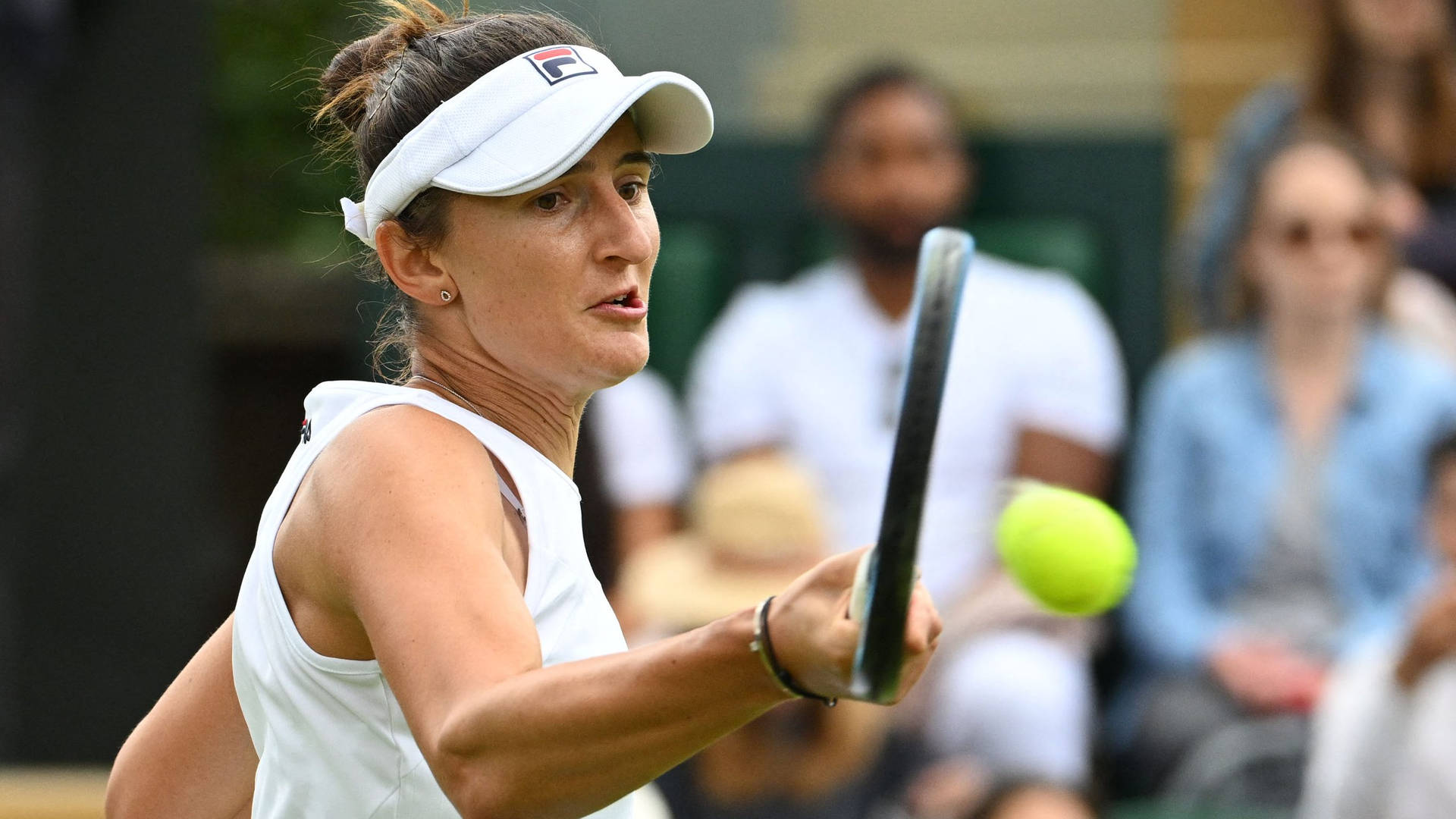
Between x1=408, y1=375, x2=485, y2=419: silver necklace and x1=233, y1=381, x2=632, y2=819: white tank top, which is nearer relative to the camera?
x1=233, y1=381, x2=632, y2=819: white tank top

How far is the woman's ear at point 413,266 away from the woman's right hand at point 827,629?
680mm

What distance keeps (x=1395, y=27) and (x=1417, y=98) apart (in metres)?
0.21

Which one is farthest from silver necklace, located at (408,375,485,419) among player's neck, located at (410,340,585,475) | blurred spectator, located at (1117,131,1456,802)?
blurred spectator, located at (1117,131,1456,802)

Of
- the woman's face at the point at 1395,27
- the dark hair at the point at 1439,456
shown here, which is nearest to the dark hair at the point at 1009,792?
the dark hair at the point at 1439,456

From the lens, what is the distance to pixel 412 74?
2.06m

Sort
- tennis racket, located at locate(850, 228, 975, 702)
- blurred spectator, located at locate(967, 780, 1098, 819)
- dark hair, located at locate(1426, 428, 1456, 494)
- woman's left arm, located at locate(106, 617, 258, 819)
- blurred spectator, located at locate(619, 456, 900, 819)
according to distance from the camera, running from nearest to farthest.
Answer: tennis racket, located at locate(850, 228, 975, 702) → woman's left arm, located at locate(106, 617, 258, 819) → blurred spectator, located at locate(967, 780, 1098, 819) → blurred spectator, located at locate(619, 456, 900, 819) → dark hair, located at locate(1426, 428, 1456, 494)

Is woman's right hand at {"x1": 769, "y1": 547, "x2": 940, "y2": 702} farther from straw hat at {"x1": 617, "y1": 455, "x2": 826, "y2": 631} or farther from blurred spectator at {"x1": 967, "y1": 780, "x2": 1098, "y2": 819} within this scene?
straw hat at {"x1": 617, "y1": 455, "x2": 826, "y2": 631}

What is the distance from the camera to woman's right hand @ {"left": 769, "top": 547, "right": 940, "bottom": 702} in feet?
4.89

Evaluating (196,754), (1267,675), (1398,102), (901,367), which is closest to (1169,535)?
(1267,675)

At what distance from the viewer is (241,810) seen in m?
2.36

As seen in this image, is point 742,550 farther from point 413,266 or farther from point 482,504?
point 482,504

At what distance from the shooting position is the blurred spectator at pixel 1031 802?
15.0ft

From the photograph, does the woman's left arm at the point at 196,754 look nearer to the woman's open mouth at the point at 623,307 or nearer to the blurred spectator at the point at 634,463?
the woman's open mouth at the point at 623,307

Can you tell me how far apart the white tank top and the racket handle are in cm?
48
